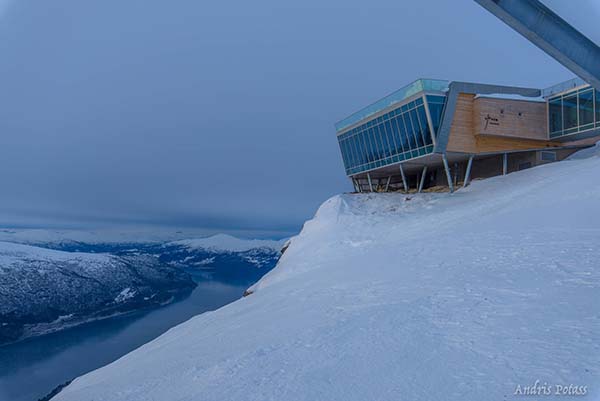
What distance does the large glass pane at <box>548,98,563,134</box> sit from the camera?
32.6 m

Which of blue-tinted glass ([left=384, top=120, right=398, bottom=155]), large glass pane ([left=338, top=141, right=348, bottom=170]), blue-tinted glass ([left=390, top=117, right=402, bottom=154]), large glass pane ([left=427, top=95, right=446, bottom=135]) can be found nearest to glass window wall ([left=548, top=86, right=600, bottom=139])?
large glass pane ([left=427, top=95, right=446, bottom=135])

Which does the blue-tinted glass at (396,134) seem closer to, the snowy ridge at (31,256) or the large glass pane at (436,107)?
the large glass pane at (436,107)

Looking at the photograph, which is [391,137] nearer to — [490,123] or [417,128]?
[417,128]

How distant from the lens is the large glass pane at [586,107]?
30750 millimetres

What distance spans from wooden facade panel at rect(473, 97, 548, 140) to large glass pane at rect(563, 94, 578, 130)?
63.4 inches

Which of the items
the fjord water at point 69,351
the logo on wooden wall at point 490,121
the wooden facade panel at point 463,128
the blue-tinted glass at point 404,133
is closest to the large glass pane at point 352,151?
the blue-tinted glass at point 404,133

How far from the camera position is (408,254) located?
1295 cm

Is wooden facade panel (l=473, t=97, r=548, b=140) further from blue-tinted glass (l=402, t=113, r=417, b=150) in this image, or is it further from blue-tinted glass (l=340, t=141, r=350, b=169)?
blue-tinted glass (l=340, t=141, r=350, b=169)

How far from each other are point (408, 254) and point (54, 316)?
14708 centimetres

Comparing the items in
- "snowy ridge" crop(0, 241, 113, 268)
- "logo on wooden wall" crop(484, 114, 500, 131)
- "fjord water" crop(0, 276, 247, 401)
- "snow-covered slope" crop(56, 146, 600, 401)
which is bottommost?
"fjord water" crop(0, 276, 247, 401)

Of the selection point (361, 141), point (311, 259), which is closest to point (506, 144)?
point (361, 141)

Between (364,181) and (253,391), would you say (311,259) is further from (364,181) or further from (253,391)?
(364,181)

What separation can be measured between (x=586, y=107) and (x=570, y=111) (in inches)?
47.3

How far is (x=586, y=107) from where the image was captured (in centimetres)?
3100
